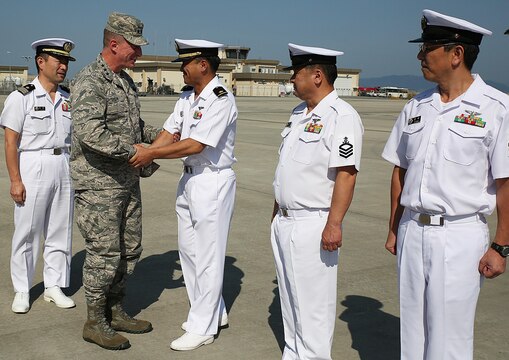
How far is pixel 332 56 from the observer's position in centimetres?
377

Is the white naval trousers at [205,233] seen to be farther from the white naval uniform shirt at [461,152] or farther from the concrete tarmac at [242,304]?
the white naval uniform shirt at [461,152]

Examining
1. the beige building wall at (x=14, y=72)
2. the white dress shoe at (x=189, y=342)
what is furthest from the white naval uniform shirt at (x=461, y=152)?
the beige building wall at (x=14, y=72)

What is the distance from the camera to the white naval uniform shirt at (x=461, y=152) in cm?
306

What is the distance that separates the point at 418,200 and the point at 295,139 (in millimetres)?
918

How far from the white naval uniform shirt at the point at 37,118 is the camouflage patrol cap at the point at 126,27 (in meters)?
0.98

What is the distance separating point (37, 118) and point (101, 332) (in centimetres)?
173

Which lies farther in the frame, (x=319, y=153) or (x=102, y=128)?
(x=102, y=128)

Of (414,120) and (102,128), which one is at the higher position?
(414,120)

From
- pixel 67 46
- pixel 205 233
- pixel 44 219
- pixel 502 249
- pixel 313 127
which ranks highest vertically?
pixel 67 46

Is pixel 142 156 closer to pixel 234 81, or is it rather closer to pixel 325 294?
pixel 325 294

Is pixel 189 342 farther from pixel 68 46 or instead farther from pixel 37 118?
pixel 68 46

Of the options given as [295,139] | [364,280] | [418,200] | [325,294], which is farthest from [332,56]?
[364,280]

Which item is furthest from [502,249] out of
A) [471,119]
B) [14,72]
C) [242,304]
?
[14,72]

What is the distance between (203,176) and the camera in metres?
4.54
